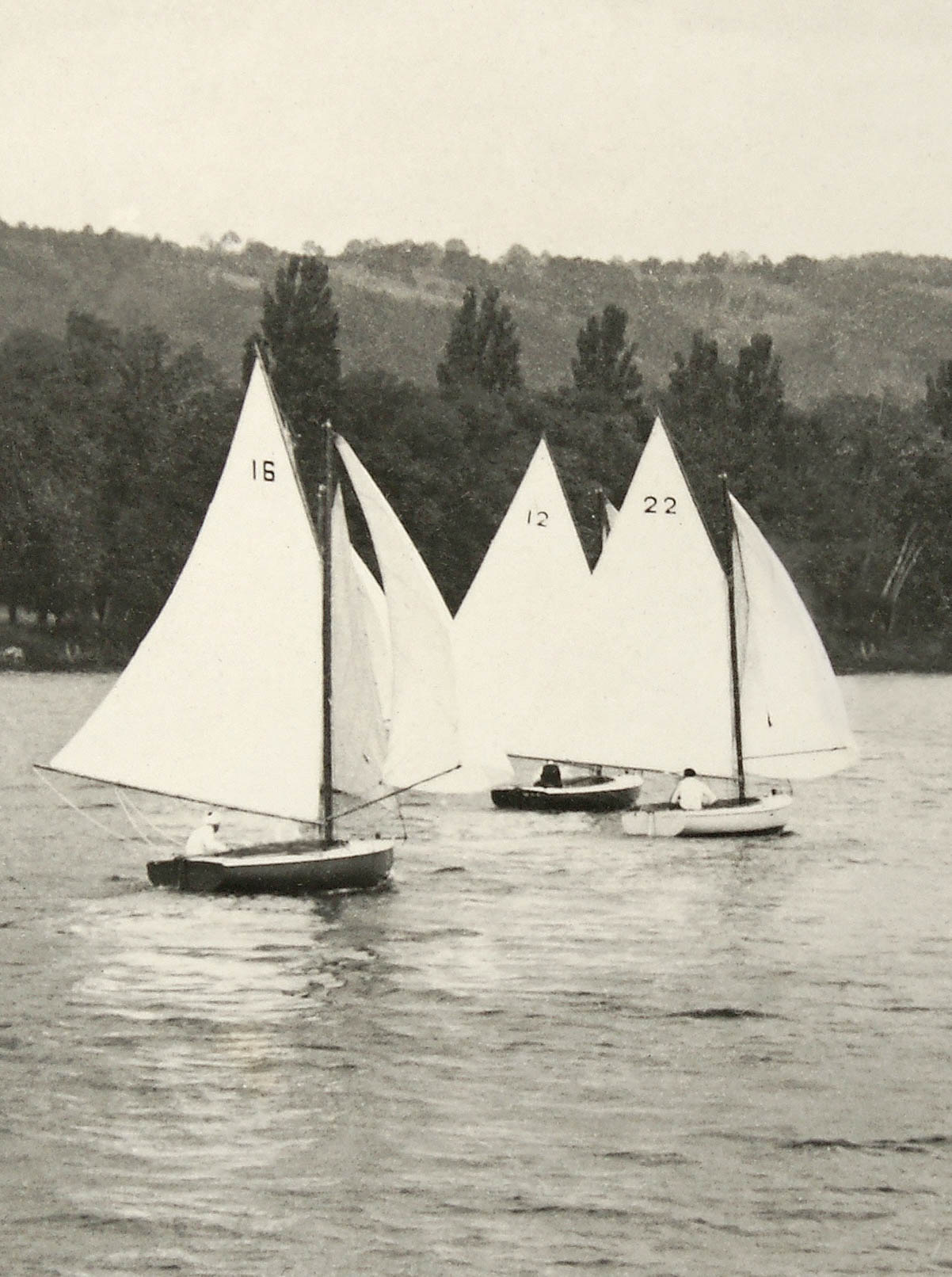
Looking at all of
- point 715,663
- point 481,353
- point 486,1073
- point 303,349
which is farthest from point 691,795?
point 481,353

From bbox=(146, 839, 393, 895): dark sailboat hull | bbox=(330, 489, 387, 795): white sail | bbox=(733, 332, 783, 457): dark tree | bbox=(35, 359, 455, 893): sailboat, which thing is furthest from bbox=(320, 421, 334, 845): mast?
bbox=(733, 332, 783, 457): dark tree

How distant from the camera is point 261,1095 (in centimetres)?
2719

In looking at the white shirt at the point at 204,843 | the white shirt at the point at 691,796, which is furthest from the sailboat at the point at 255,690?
the white shirt at the point at 691,796

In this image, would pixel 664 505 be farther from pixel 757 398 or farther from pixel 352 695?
pixel 757 398

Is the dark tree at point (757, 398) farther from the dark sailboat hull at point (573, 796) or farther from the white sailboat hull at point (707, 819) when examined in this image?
the white sailboat hull at point (707, 819)

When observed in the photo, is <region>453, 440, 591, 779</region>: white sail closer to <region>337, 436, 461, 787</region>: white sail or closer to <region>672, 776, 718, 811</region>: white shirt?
<region>672, 776, 718, 811</region>: white shirt

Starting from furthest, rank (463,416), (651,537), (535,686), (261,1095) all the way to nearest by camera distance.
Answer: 1. (463,416)
2. (535,686)
3. (651,537)
4. (261,1095)

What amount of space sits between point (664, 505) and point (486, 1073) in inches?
1064

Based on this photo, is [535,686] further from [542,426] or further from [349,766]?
[542,426]

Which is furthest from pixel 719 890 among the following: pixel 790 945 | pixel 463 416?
pixel 463 416

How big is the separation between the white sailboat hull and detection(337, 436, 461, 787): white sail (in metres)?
11.9

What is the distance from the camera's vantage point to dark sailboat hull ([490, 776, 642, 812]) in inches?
2301

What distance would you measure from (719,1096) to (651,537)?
2786cm

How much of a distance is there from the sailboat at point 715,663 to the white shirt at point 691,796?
27 centimetres
